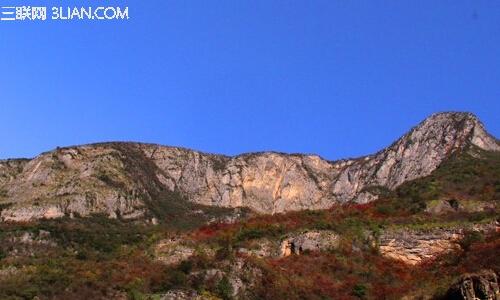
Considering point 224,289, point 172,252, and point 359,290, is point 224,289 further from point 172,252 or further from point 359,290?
point 172,252

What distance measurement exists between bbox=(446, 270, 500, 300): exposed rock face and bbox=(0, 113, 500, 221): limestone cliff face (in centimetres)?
9949

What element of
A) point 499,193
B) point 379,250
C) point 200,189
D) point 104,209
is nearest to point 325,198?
point 200,189

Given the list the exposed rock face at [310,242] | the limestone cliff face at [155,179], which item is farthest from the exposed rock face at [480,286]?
the limestone cliff face at [155,179]

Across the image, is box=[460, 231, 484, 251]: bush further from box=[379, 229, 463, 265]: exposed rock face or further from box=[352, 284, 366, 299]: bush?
box=[352, 284, 366, 299]: bush

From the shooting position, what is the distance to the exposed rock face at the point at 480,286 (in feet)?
111

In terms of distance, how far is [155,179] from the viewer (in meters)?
191

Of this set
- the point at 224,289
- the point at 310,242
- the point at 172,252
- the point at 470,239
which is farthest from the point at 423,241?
the point at 172,252

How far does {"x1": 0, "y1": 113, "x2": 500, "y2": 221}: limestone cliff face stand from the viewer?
14925cm

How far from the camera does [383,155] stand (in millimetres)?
187250

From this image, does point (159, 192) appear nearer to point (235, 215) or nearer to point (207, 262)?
point (235, 215)

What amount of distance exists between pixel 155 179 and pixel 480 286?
528 ft

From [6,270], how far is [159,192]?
12378 centimetres

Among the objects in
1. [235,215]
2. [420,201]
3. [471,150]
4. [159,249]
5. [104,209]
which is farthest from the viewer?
[235,215]

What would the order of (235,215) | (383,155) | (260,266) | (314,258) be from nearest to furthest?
(260,266) < (314,258) < (235,215) < (383,155)
